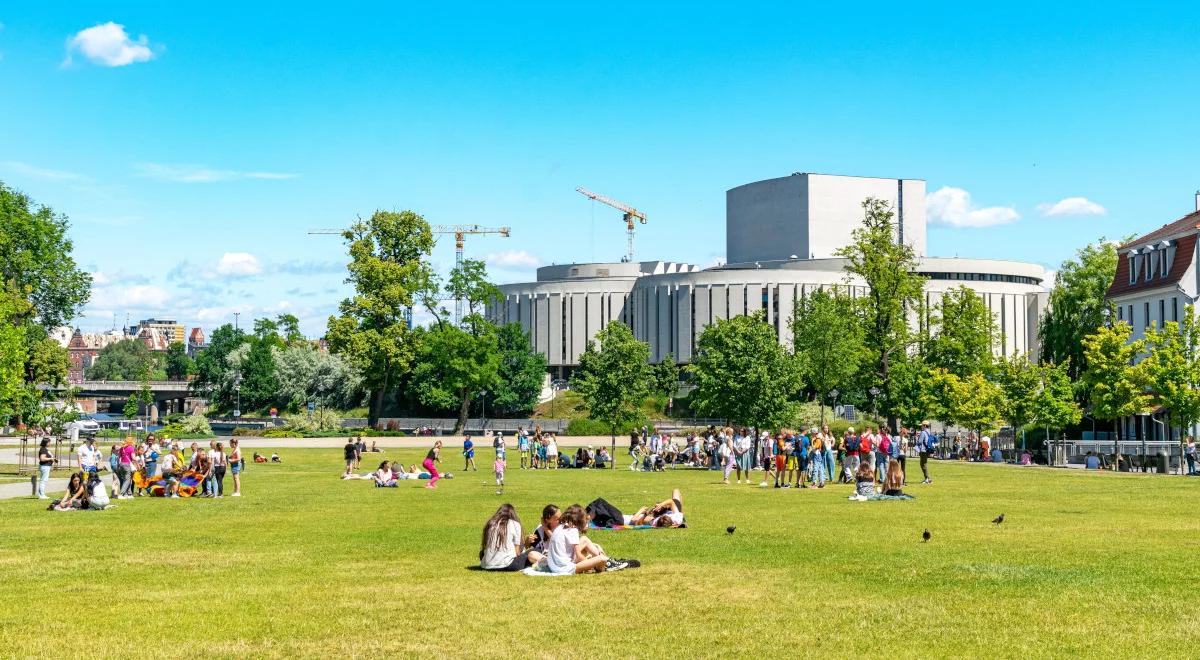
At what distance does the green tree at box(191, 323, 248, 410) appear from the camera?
412 feet

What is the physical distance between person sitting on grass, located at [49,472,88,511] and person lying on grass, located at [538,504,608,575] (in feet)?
49.3

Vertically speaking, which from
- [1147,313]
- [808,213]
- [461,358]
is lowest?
[461,358]

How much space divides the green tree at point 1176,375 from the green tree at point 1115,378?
27.4 inches

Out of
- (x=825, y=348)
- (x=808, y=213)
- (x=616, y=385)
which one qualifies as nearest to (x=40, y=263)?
(x=616, y=385)

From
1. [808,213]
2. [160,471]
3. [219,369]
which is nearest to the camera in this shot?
[160,471]

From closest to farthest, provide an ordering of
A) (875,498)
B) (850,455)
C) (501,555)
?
(501,555) → (875,498) → (850,455)

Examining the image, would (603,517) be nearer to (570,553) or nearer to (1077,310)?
(570,553)

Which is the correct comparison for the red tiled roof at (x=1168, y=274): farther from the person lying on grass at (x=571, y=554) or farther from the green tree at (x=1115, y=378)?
the person lying on grass at (x=571, y=554)

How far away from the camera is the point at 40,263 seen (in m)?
70.9

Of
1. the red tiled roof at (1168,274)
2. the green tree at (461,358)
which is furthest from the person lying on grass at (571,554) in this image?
the green tree at (461,358)

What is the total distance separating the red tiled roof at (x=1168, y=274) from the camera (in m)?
61.5

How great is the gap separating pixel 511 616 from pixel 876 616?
3706 millimetres

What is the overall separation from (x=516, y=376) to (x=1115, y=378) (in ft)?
225

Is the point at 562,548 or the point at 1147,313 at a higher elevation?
the point at 1147,313
